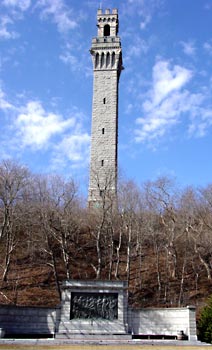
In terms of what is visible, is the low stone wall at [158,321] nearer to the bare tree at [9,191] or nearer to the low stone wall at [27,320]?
the low stone wall at [27,320]

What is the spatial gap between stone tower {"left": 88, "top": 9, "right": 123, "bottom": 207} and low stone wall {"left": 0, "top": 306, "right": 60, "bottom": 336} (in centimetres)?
2577

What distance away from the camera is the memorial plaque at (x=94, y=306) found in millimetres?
21734

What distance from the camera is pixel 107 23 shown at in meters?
61.8

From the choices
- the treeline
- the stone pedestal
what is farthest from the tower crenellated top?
the stone pedestal

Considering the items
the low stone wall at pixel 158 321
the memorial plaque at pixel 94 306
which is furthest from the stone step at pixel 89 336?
the low stone wall at pixel 158 321

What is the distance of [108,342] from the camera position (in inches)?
766

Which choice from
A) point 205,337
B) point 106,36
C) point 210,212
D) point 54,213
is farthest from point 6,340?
point 106,36

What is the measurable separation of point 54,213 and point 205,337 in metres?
16.8

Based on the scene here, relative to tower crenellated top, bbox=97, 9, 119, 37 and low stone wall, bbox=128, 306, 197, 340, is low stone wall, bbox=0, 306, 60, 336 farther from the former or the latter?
tower crenellated top, bbox=97, 9, 119, 37

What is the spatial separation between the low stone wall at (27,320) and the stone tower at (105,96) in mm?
25774

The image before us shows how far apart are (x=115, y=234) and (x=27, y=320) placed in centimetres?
2082

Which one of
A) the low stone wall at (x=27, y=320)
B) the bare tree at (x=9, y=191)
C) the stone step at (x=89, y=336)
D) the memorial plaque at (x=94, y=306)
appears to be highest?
the bare tree at (x=9, y=191)

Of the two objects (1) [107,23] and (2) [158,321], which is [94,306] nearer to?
(2) [158,321]

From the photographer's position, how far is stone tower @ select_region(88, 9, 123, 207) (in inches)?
2062
